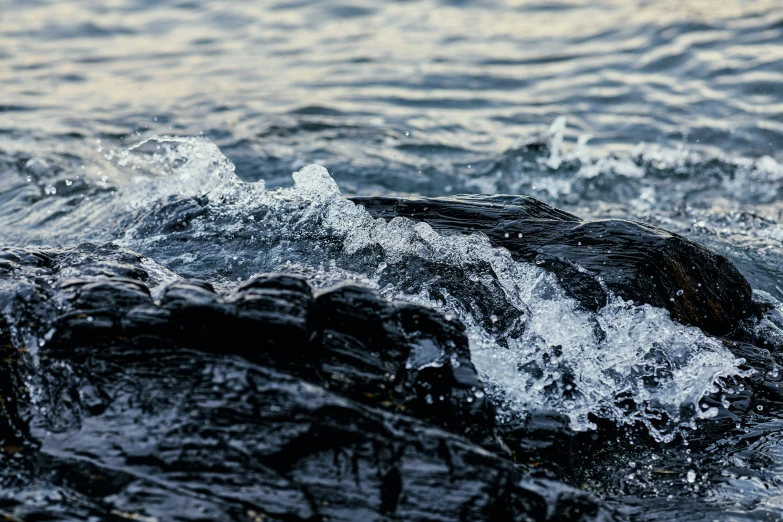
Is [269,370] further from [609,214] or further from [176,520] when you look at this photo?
[609,214]

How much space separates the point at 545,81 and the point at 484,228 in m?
6.86

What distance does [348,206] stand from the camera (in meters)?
4.16

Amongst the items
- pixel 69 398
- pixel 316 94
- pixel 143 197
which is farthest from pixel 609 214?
pixel 69 398

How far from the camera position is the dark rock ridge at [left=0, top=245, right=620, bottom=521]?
246 cm

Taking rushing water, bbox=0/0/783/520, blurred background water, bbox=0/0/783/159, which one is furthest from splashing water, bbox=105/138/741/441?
blurred background water, bbox=0/0/783/159

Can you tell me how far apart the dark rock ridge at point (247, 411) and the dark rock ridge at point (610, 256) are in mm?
967

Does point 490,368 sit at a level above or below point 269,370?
below

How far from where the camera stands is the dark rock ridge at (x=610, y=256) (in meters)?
3.66

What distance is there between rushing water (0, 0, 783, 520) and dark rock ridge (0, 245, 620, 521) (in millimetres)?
456

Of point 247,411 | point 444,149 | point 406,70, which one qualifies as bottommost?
point 444,149

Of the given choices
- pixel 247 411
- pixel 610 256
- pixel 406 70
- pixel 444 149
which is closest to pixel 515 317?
pixel 610 256

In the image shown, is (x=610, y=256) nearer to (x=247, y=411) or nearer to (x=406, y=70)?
(x=247, y=411)

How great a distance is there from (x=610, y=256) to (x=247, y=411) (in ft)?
6.35

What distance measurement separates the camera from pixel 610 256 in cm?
372
